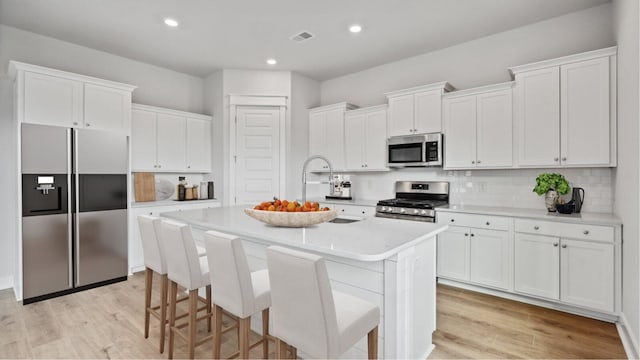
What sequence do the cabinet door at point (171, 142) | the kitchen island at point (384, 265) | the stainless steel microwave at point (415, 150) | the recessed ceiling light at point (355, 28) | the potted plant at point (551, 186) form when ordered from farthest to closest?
the cabinet door at point (171, 142)
the stainless steel microwave at point (415, 150)
the recessed ceiling light at point (355, 28)
the potted plant at point (551, 186)
the kitchen island at point (384, 265)

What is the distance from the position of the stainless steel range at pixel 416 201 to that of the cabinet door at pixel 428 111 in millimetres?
741

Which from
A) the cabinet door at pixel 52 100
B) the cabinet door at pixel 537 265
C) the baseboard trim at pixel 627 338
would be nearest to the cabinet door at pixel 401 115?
the cabinet door at pixel 537 265

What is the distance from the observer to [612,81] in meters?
2.72

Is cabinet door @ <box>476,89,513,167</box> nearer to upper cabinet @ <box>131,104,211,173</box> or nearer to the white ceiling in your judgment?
the white ceiling

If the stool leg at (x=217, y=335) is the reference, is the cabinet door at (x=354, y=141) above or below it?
above

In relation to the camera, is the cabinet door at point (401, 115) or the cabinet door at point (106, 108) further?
the cabinet door at point (401, 115)

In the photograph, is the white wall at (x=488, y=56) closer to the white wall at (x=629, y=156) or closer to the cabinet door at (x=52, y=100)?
the white wall at (x=629, y=156)

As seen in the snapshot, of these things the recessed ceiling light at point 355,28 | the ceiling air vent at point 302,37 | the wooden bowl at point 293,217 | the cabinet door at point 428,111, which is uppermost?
the ceiling air vent at point 302,37

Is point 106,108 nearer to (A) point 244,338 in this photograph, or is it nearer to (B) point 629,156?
(A) point 244,338

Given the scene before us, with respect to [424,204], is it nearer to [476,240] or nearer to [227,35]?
[476,240]

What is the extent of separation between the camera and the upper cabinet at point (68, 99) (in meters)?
3.16

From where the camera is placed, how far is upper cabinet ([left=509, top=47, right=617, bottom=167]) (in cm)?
276

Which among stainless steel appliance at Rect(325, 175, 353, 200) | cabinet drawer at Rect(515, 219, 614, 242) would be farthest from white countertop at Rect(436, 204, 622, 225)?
stainless steel appliance at Rect(325, 175, 353, 200)

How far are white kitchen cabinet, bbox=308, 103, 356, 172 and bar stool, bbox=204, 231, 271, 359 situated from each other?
3220 mm
